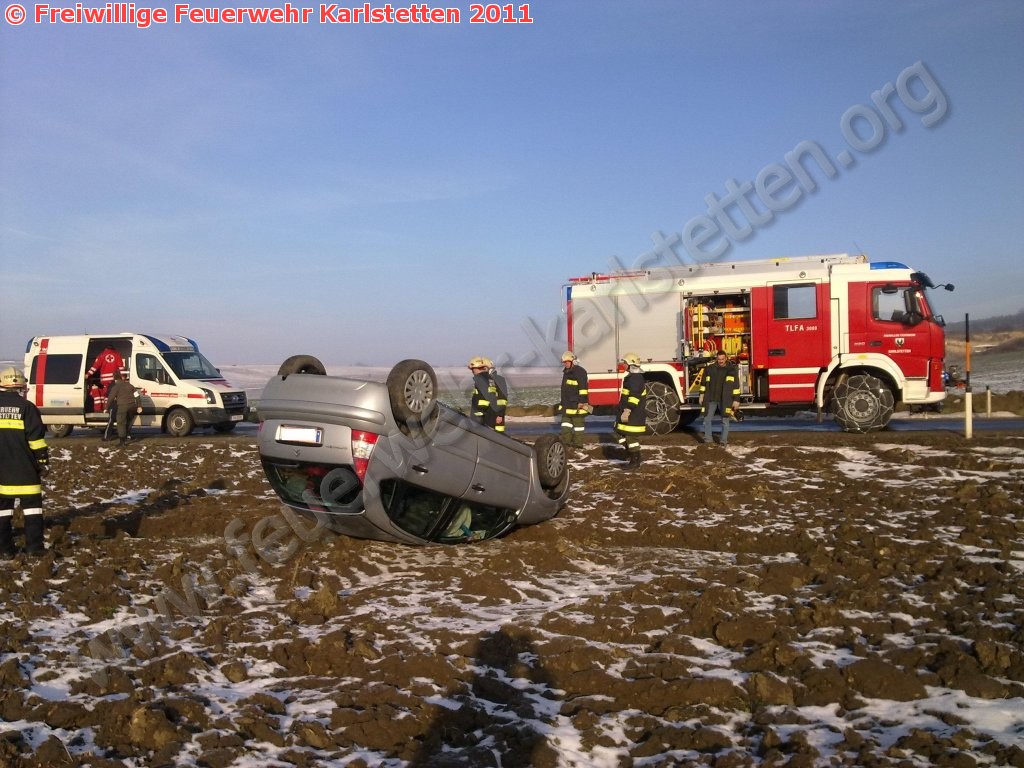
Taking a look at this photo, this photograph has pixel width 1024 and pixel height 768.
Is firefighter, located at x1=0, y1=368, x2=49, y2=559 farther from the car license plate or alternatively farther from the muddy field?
the car license plate

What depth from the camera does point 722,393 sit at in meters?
15.6

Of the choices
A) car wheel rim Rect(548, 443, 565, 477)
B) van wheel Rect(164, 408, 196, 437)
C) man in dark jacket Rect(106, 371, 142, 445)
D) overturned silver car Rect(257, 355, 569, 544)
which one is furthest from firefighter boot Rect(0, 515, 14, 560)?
van wheel Rect(164, 408, 196, 437)

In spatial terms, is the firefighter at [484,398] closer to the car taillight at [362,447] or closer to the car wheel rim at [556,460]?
the car wheel rim at [556,460]

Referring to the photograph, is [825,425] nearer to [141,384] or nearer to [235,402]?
[235,402]

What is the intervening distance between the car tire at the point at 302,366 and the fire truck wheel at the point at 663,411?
11.0m

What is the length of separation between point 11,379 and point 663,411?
12.1 metres

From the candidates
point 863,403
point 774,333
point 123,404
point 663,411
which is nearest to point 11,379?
point 123,404

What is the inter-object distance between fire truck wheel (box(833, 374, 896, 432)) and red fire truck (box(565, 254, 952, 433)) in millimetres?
19

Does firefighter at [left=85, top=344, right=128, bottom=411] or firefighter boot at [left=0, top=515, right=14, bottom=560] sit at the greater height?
firefighter at [left=85, top=344, right=128, bottom=411]

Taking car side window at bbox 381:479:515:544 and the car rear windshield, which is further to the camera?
car side window at bbox 381:479:515:544

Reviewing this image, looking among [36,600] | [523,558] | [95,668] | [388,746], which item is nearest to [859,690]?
[388,746]

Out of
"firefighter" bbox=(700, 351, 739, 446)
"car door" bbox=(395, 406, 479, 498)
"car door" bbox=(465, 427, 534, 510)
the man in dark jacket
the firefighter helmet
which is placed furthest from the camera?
the man in dark jacket

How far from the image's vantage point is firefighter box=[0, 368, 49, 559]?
858 cm

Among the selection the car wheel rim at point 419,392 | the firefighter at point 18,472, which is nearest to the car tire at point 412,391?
the car wheel rim at point 419,392
